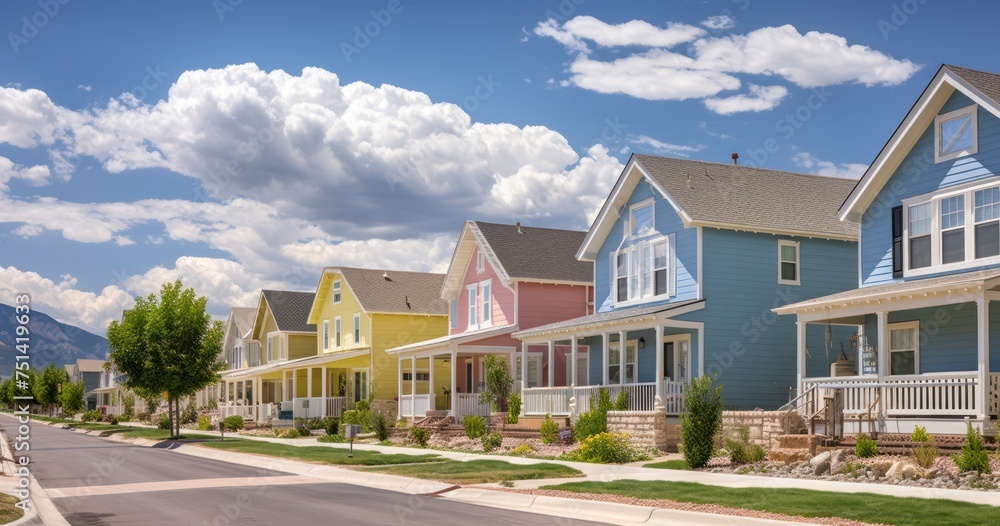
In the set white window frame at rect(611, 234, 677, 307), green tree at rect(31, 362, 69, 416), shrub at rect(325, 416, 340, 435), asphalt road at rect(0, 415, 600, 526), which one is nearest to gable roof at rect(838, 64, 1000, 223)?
white window frame at rect(611, 234, 677, 307)

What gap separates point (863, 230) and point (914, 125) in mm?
3443

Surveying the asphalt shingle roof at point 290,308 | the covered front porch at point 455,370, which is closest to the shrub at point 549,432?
the covered front porch at point 455,370

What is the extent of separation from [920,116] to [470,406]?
72.3ft

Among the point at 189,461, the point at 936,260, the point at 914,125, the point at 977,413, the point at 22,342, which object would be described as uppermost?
the point at 914,125

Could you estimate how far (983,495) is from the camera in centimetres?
1582

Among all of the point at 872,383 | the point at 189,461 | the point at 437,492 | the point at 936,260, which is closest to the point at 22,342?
the point at 437,492

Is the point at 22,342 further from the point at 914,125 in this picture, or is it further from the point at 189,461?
the point at 914,125

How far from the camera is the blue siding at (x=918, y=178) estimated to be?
23562 millimetres

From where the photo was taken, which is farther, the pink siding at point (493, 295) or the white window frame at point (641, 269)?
the pink siding at point (493, 295)

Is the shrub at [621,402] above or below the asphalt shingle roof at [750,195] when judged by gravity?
below

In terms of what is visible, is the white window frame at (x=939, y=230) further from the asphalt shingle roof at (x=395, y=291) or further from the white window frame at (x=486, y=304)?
the asphalt shingle roof at (x=395, y=291)

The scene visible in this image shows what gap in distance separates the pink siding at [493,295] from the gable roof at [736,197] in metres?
6.21

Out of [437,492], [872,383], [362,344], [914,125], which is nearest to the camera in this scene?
[437,492]

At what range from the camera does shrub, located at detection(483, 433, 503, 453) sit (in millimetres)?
31859
